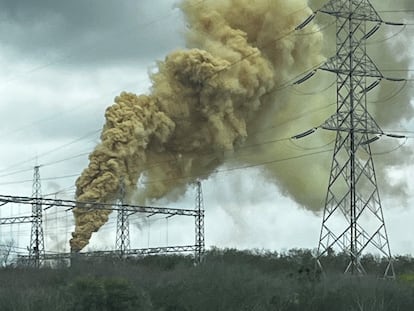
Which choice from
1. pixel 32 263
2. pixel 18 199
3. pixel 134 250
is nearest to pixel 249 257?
pixel 134 250

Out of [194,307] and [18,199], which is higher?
[18,199]

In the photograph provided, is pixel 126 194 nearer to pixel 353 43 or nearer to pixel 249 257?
pixel 353 43

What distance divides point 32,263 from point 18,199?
9093 mm

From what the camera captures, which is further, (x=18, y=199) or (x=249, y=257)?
(x=249, y=257)

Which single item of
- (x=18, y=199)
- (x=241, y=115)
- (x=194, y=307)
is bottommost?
(x=194, y=307)

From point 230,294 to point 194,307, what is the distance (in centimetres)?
202

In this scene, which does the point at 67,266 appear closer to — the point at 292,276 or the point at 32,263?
the point at 32,263

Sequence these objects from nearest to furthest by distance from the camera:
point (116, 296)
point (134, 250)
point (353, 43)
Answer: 1. point (116, 296)
2. point (353, 43)
3. point (134, 250)

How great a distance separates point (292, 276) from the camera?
47.8 metres

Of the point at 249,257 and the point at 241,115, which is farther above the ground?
the point at 241,115

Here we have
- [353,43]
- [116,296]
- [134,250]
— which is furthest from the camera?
[134,250]

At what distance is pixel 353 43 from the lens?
4669 centimetres

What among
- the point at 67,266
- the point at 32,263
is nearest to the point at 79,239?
the point at 67,266

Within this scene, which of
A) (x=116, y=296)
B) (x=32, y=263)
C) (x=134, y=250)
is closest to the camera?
(x=116, y=296)
